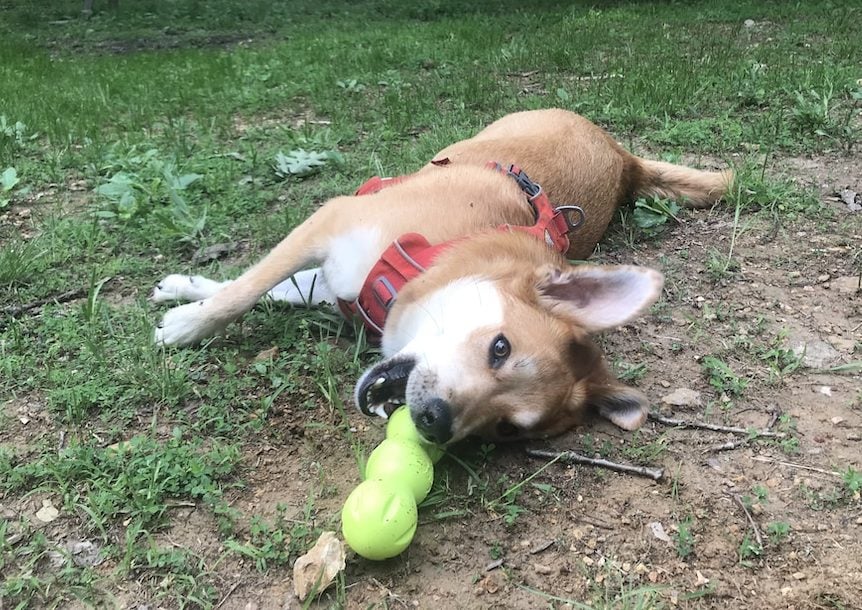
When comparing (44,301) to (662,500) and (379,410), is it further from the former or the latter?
(662,500)

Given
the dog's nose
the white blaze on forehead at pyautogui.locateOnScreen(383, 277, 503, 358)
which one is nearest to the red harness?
the white blaze on forehead at pyautogui.locateOnScreen(383, 277, 503, 358)

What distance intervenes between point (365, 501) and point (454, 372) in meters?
0.55

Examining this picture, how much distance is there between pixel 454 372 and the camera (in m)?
2.36

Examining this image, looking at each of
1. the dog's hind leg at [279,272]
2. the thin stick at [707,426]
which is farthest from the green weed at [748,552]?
the dog's hind leg at [279,272]

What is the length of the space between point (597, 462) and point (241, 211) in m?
2.60

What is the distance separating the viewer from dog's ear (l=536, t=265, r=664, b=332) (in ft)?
8.34

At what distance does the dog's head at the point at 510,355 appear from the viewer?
235cm

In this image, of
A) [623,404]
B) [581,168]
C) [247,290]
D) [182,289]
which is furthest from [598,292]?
[182,289]

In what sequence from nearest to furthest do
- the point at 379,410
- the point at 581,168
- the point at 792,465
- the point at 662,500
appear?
1. the point at 662,500
2. the point at 792,465
3. the point at 379,410
4. the point at 581,168

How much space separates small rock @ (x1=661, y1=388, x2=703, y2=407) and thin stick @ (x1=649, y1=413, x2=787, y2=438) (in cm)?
11

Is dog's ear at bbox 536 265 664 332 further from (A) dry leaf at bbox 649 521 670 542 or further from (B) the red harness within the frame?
(A) dry leaf at bbox 649 521 670 542

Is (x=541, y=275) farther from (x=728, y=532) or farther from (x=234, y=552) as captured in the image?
(x=234, y=552)

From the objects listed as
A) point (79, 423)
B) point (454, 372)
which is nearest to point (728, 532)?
point (454, 372)

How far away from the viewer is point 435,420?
2236 mm
